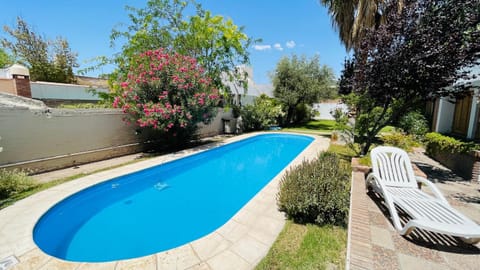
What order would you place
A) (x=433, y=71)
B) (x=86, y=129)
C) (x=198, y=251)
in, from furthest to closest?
1. (x=86, y=129)
2. (x=433, y=71)
3. (x=198, y=251)

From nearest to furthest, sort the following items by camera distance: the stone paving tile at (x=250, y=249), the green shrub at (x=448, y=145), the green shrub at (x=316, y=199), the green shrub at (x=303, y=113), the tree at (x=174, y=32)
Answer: the stone paving tile at (x=250, y=249), the green shrub at (x=316, y=199), the green shrub at (x=448, y=145), the tree at (x=174, y=32), the green shrub at (x=303, y=113)

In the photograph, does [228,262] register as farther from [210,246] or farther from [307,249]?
[307,249]

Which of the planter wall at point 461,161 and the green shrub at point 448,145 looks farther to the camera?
the green shrub at point 448,145

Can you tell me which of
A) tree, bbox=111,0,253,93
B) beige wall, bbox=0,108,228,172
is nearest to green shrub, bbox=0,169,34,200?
beige wall, bbox=0,108,228,172

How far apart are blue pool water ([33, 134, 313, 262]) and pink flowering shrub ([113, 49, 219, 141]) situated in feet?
6.82

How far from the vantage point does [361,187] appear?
4.29m

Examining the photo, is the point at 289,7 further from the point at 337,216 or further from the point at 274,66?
the point at 337,216

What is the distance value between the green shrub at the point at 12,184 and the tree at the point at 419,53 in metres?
10.4

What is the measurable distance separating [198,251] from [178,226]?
5.84ft

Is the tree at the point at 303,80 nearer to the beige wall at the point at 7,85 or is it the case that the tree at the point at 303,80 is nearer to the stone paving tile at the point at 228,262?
the stone paving tile at the point at 228,262

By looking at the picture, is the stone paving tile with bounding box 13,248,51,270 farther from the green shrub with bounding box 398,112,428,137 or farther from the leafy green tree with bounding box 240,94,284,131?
the green shrub with bounding box 398,112,428,137

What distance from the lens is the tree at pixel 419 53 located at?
4.62 meters

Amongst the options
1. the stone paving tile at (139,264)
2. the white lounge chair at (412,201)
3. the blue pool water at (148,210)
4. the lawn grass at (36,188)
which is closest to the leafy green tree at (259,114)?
the blue pool water at (148,210)

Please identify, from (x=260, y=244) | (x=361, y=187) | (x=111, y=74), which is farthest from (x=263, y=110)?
(x=260, y=244)
